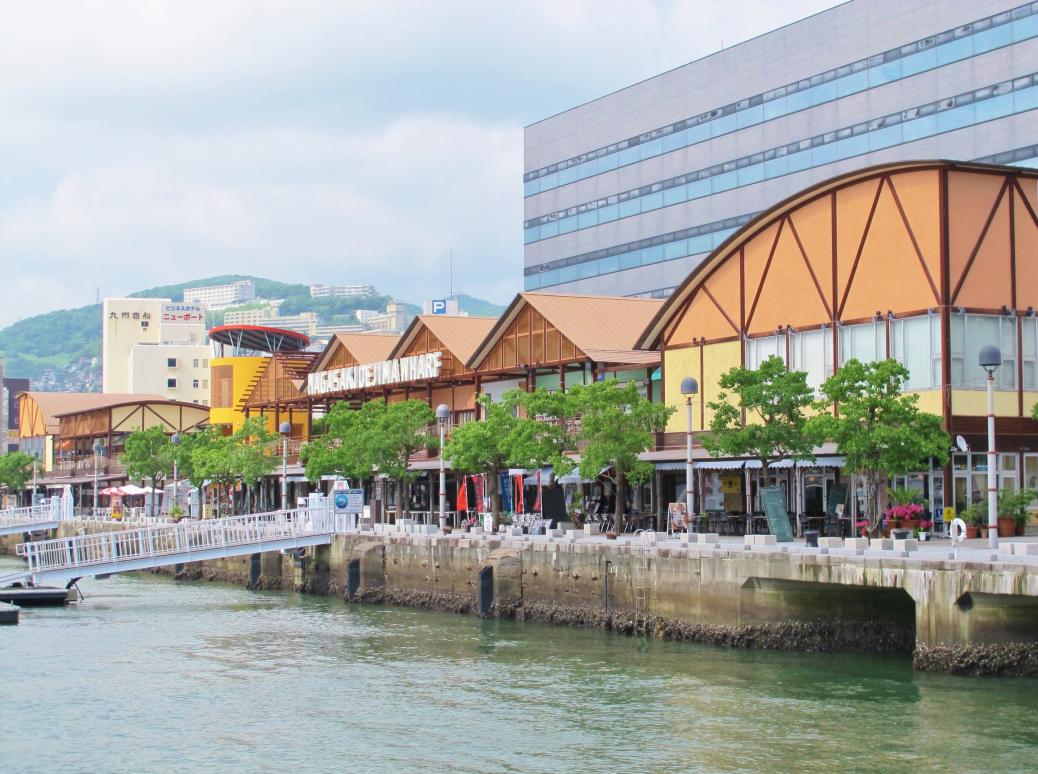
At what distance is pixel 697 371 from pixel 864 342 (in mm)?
9894

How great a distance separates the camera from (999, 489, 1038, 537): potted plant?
50250mm

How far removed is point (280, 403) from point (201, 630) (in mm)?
52786

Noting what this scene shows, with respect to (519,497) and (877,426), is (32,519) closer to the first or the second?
(519,497)

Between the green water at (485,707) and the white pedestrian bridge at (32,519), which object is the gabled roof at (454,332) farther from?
the green water at (485,707)

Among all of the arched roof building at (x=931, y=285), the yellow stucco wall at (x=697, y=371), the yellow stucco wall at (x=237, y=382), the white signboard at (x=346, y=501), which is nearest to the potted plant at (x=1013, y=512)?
the arched roof building at (x=931, y=285)

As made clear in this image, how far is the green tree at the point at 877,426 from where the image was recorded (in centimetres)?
4600

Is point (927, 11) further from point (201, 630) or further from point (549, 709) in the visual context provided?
point (549, 709)

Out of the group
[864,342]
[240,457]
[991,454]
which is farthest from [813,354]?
[240,457]

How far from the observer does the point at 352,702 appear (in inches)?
1398

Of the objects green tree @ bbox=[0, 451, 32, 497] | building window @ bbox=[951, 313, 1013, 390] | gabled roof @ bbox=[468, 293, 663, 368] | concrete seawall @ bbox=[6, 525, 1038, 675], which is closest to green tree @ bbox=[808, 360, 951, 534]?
building window @ bbox=[951, 313, 1013, 390]

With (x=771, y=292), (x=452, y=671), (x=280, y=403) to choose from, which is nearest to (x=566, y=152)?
(x=280, y=403)

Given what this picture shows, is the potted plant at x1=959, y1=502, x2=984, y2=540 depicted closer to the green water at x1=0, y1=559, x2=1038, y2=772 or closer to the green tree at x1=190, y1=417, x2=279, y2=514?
the green water at x1=0, y1=559, x2=1038, y2=772

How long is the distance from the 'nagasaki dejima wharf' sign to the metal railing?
65.7ft

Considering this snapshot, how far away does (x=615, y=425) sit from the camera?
183 ft
